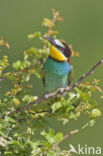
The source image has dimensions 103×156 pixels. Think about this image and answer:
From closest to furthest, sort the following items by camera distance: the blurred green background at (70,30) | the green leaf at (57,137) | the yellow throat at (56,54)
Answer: the green leaf at (57,137) < the yellow throat at (56,54) < the blurred green background at (70,30)

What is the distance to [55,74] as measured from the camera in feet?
8.13

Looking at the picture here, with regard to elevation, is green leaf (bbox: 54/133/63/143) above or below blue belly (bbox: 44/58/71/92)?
below

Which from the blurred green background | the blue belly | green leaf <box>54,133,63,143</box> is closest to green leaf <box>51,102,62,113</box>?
green leaf <box>54,133,63,143</box>

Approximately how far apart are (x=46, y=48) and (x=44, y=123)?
0.43 m

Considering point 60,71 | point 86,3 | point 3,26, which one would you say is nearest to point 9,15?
point 3,26

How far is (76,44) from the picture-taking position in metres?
5.09

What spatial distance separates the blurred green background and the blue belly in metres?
1.64

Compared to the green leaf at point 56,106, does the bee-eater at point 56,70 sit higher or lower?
higher

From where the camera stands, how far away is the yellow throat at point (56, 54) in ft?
7.35

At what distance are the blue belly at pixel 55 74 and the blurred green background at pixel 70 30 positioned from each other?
1643 mm

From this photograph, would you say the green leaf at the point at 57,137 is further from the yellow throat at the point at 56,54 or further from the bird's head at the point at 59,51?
the yellow throat at the point at 56,54

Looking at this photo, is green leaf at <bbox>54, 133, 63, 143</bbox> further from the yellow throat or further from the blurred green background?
the blurred green background

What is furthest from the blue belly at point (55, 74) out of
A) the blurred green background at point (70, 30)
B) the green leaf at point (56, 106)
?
the blurred green background at point (70, 30)

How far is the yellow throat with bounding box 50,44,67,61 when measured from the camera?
2.24m
